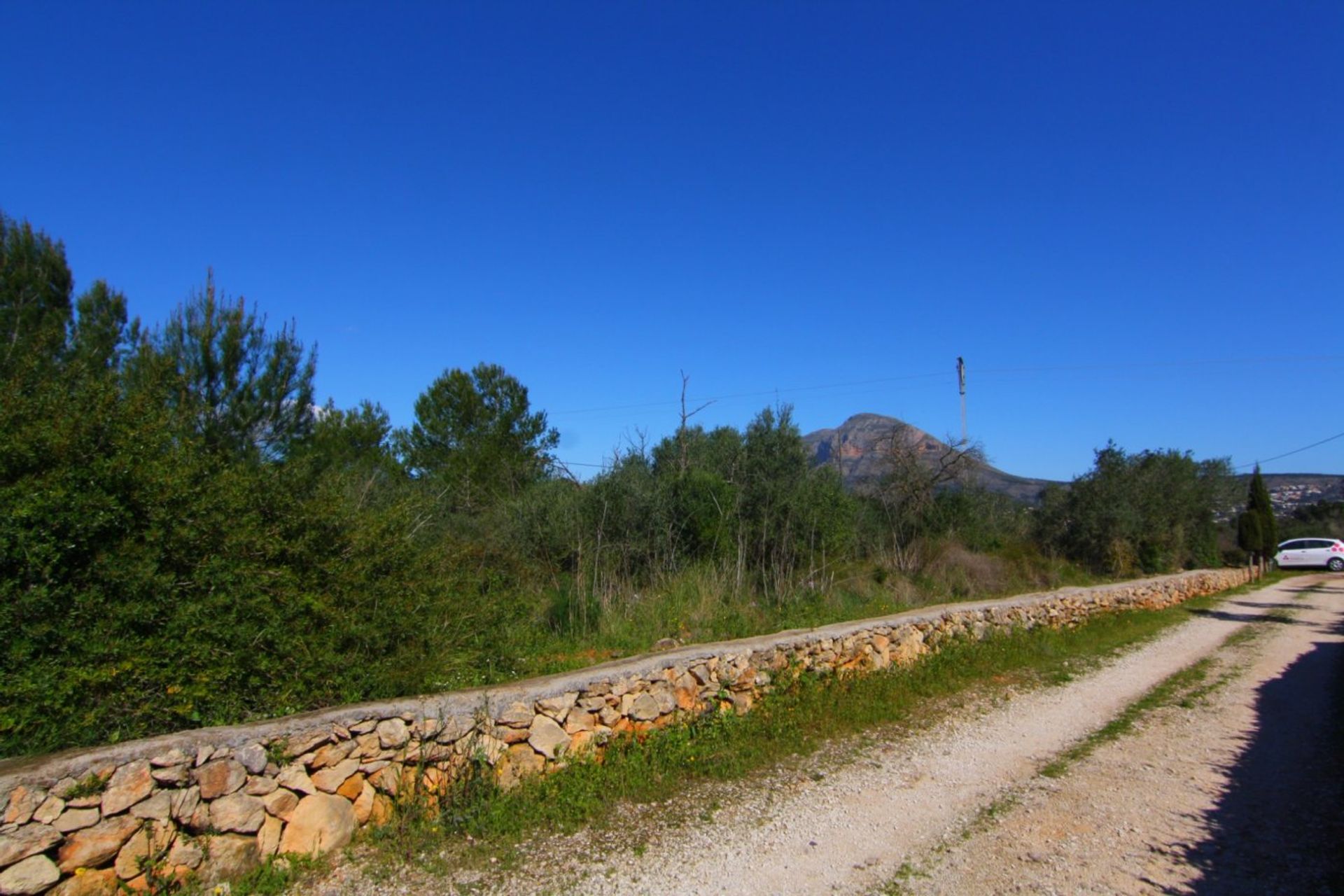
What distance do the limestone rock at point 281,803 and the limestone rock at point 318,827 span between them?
0.03m

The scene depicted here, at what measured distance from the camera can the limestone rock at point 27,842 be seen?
3.20 metres

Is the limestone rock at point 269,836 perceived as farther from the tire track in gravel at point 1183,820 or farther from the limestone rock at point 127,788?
the tire track in gravel at point 1183,820

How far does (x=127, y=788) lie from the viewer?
3553 millimetres

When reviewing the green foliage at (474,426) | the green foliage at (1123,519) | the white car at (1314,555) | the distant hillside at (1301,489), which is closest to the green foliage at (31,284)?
the green foliage at (474,426)

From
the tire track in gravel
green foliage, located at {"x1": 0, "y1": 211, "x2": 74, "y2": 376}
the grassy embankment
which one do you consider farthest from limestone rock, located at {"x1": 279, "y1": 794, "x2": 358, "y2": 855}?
green foliage, located at {"x1": 0, "y1": 211, "x2": 74, "y2": 376}

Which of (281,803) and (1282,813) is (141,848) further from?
(1282,813)

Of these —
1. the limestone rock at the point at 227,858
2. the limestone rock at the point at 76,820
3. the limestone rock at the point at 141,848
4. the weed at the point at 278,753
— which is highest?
the weed at the point at 278,753

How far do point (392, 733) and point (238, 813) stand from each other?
85 cm

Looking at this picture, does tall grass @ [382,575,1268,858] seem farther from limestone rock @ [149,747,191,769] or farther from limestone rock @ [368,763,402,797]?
limestone rock @ [149,747,191,769]

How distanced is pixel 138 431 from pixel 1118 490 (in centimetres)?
2262

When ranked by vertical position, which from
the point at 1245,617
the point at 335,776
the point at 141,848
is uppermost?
the point at 335,776

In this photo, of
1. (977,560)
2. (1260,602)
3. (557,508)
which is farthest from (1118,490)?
(557,508)

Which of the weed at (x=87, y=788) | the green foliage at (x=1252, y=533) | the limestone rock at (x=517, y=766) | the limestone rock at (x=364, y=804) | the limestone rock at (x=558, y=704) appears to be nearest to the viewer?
the weed at (x=87, y=788)

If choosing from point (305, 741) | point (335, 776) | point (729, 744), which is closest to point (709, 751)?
point (729, 744)
